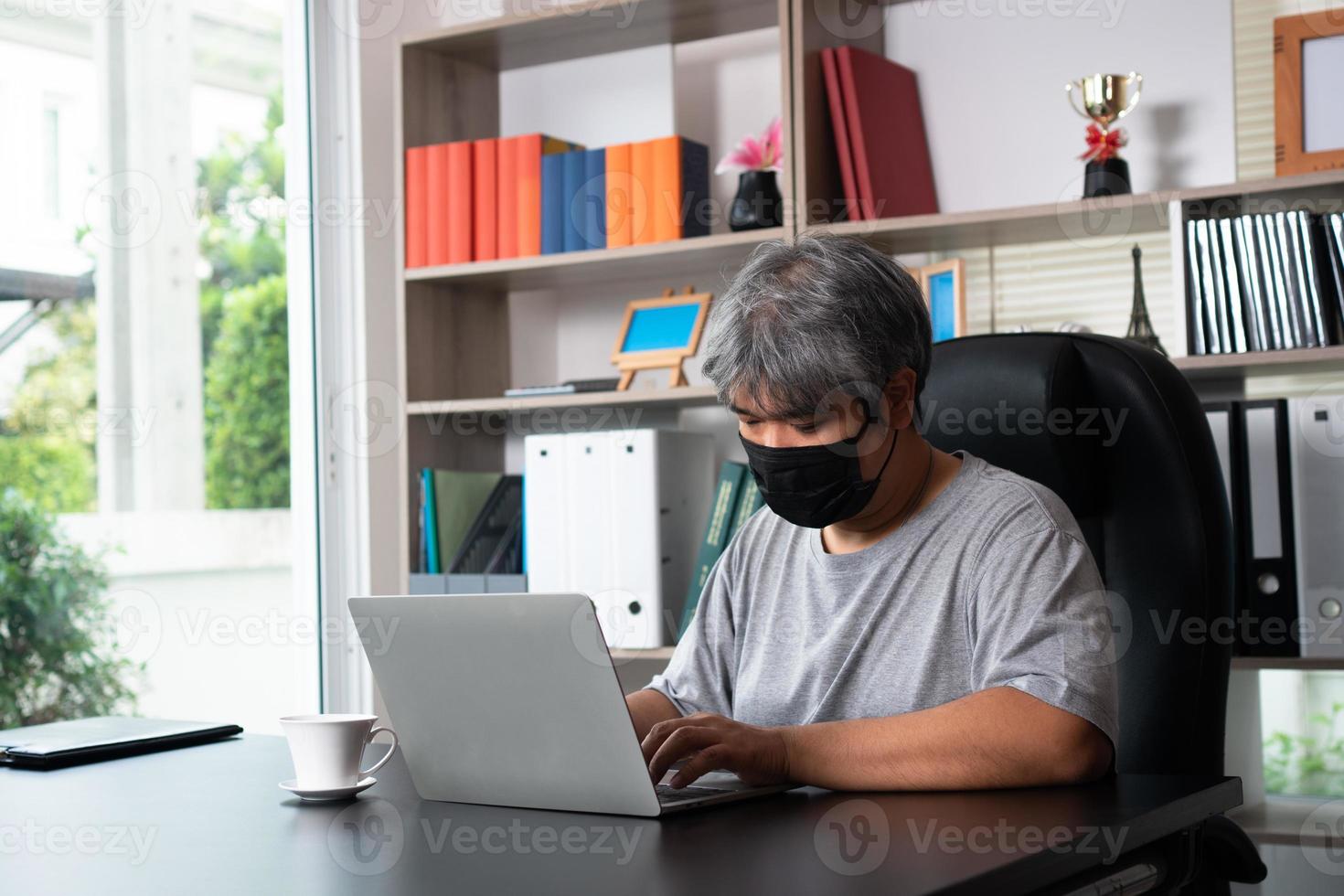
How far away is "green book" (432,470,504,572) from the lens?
277cm

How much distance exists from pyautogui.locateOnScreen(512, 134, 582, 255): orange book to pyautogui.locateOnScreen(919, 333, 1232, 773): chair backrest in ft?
4.41

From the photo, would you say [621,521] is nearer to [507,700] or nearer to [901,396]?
[901,396]

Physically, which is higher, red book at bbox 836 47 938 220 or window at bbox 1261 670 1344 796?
red book at bbox 836 47 938 220

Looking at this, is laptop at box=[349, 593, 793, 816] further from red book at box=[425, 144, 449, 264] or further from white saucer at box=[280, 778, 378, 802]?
red book at box=[425, 144, 449, 264]

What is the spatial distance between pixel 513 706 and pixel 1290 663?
1481mm

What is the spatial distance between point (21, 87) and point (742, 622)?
1.66 metres

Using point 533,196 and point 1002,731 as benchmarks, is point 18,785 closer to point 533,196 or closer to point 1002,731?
point 1002,731

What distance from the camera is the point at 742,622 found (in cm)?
162

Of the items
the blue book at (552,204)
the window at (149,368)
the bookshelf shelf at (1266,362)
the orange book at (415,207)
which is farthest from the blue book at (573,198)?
the bookshelf shelf at (1266,362)

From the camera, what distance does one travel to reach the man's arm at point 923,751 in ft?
3.83

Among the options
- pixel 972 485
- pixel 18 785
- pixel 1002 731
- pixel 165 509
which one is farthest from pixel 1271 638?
pixel 165 509

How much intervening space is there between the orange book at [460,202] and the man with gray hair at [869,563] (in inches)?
56.2

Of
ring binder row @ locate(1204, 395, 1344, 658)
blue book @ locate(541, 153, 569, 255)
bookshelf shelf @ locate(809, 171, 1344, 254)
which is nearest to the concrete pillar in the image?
blue book @ locate(541, 153, 569, 255)

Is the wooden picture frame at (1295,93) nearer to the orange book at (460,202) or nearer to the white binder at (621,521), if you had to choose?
the white binder at (621,521)
